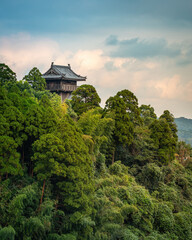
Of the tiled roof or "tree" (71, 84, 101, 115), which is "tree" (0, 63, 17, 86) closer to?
"tree" (71, 84, 101, 115)

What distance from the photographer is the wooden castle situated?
27767 mm

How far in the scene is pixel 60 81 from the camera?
28.1 meters

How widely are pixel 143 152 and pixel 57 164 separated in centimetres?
1229

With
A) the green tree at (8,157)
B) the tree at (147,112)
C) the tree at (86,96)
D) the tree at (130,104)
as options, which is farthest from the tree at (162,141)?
the green tree at (8,157)

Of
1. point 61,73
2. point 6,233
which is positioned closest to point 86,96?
point 61,73

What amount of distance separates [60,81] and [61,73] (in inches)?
36.7

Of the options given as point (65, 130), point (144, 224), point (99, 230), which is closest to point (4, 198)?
point (65, 130)

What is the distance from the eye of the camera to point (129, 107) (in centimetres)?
2153

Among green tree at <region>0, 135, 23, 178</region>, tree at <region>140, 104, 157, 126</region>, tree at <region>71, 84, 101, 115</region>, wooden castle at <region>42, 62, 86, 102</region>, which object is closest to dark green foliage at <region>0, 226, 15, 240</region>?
green tree at <region>0, 135, 23, 178</region>

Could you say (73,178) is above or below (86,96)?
below

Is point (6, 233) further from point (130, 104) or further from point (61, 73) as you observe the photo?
point (61, 73)

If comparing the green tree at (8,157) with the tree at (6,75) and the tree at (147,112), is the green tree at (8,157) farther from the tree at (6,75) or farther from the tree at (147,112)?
the tree at (147,112)

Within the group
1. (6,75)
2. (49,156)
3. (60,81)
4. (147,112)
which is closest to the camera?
(49,156)

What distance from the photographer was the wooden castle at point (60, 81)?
27.8m
